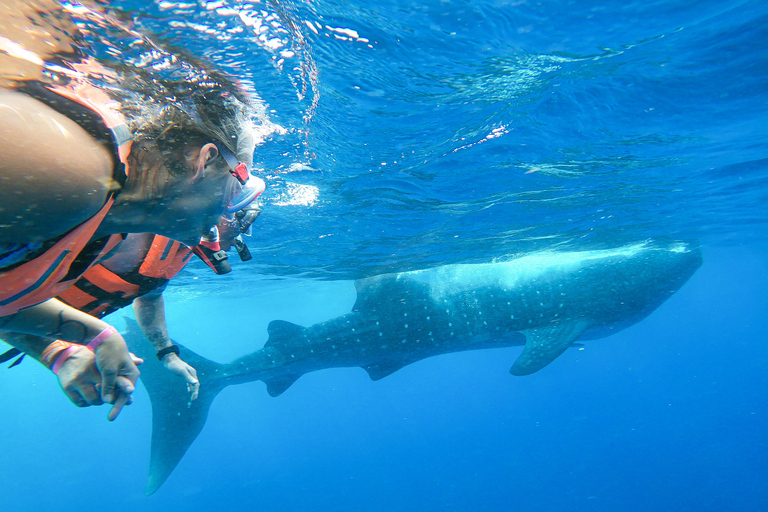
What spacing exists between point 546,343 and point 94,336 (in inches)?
347

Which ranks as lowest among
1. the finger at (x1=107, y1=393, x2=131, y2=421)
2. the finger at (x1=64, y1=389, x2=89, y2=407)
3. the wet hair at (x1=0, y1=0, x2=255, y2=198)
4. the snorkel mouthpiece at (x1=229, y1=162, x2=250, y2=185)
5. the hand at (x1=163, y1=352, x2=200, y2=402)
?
the hand at (x1=163, y1=352, x2=200, y2=402)

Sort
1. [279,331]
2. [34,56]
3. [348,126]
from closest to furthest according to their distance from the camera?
[34,56]
[348,126]
[279,331]

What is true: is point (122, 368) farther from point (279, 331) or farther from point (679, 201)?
point (679, 201)

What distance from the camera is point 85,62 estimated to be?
2.84 metres

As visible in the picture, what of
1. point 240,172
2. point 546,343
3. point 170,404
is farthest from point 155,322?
point 546,343

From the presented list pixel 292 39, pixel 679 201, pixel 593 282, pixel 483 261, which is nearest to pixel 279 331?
pixel 292 39

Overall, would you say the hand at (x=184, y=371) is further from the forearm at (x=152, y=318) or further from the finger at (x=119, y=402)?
the finger at (x=119, y=402)

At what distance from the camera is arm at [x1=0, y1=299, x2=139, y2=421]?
2.25 meters

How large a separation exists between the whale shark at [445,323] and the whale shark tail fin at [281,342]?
0.08 ft

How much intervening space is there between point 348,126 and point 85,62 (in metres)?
3.03

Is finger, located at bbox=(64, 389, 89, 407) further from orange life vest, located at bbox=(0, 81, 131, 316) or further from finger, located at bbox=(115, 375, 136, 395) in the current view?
orange life vest, located at bbox=(0, 81, 131, 316)

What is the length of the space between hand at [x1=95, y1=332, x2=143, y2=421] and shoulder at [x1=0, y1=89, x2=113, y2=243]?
53.6 inches

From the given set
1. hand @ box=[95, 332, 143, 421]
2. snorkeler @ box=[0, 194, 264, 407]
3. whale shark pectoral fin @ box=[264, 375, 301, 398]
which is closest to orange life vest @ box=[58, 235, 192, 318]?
snorkeler @ box=[0, 194, 264, 407]

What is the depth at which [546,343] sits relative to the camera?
8.81 metres
